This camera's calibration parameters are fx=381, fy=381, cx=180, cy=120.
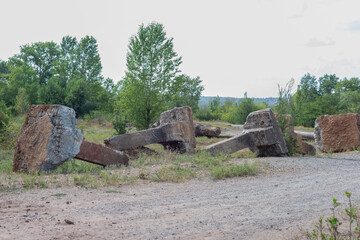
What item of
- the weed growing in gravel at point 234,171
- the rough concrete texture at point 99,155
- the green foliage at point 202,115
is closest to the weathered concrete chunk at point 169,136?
the rough concrete texture at point 99,155

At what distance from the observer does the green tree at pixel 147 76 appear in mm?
20594

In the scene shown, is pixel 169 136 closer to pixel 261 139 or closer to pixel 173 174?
pixel 261 139

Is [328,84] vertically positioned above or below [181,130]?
above

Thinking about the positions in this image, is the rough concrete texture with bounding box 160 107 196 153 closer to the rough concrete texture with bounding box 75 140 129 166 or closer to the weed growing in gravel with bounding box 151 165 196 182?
the rough concrete texture with bounding box 75 140 129 166

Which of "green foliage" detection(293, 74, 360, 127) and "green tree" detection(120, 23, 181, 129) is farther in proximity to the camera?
"green tree" detection(120, 23, 181, 129)

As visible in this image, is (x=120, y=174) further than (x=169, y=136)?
No

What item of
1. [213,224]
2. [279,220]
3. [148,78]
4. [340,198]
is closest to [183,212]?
[213,224]

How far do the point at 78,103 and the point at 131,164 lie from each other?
3172 centimetres

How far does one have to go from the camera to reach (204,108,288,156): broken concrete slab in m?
12.1

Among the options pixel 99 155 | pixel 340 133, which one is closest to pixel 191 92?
pixel 340 133

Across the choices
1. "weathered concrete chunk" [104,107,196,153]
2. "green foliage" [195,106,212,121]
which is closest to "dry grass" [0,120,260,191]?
"weathered concrete chunk" [104,107,196,153]

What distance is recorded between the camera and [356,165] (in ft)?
34.8

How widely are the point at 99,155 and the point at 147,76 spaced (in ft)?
37.6

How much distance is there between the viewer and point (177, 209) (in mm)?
5570
